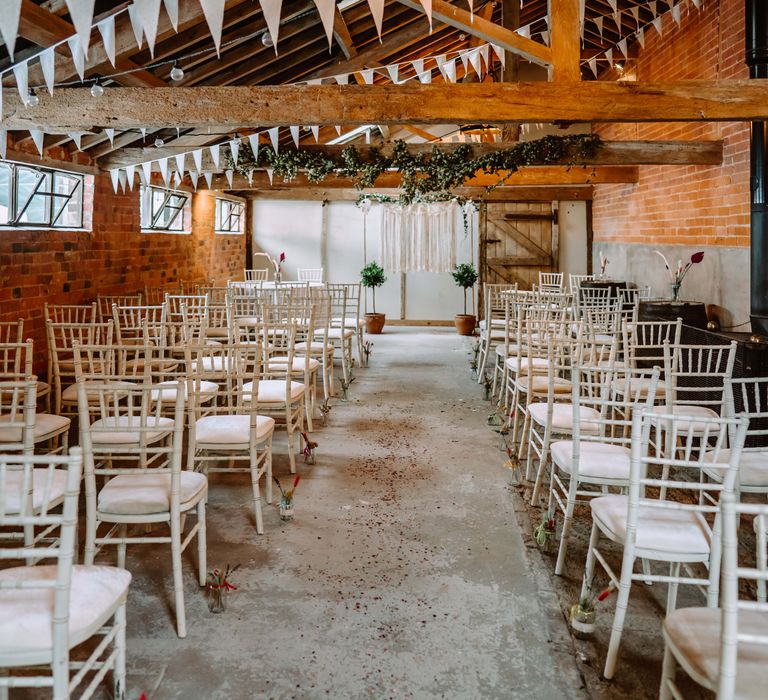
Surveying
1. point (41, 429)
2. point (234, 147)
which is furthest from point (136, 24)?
A: point (234, 147)

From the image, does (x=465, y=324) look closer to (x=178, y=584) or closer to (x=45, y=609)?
(x=178, y=584)

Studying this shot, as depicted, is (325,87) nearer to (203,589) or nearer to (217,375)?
(217,375)

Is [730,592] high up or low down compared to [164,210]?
down

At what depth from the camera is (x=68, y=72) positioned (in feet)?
14.8

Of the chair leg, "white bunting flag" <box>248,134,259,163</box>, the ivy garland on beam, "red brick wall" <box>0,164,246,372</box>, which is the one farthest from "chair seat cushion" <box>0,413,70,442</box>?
the ivy garland on beam

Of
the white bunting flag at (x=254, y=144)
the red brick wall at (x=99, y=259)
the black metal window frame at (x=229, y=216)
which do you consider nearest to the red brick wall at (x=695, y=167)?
the white bunting flag at (x=254, y=144)

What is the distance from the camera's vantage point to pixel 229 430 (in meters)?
3.34

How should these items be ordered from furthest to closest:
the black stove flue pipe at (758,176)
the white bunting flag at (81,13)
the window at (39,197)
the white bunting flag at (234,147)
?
the white bunting flag at (234,147) → the window at (39,197) → the black stove flue pipe at (758,176) → the white bunting flag at (81,13)

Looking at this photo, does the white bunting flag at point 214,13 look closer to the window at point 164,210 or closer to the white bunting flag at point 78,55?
the white bunting flag at point 78,55

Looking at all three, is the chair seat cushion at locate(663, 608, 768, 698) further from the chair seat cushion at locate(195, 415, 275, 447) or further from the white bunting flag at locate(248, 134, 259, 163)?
the white bunting flag at locate(248, 134, 259, 163)

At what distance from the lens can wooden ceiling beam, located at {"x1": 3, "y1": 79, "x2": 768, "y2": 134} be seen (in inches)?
169

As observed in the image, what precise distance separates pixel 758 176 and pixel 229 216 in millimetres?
8779

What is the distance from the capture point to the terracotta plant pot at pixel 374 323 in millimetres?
10969

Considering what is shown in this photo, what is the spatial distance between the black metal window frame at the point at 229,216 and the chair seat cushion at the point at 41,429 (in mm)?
7669
